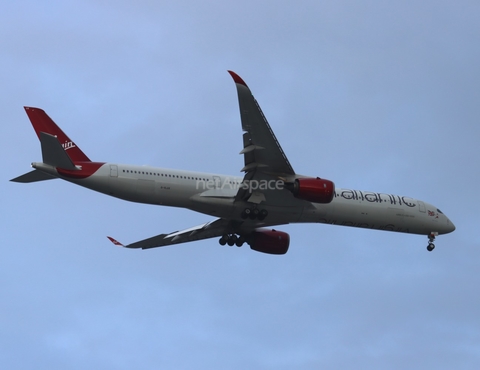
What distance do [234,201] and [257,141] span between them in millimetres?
4348

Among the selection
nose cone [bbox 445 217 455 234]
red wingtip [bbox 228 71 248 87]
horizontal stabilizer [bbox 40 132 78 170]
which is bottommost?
horizontal stabilizer [bbox 40 132 78 170]

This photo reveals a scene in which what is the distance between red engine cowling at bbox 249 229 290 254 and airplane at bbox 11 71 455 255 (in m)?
1.66

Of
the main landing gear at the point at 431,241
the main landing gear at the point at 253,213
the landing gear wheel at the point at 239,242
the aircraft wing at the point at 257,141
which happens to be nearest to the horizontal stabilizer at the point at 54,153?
the aircraft wing at the point at 257,141

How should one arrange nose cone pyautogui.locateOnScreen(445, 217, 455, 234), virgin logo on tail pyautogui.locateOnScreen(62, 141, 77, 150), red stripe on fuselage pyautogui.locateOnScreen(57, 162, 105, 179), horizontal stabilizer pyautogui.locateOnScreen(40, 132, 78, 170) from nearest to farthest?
horizontal stabilizer pyautogui.locateOnScreen(40, 132, 78, 170) < red stripe on fuselage pyautogui.locateOnScreen(57, 162, 105, 179) < virgin logo on tail pyautogui.locateOnScreen(62, 141, 77, 150) < nose cone pyautogui.locateOnScreen(445, 217, 455, 234)

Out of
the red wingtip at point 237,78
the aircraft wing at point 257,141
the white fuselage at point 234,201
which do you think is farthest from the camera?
the white fuselage at point 234,201

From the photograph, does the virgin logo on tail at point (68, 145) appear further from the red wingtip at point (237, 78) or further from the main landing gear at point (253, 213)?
the red wingtip at point (237, 78)

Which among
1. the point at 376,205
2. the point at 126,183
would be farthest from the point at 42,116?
the point at 376,205

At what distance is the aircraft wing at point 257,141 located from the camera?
33062 mm

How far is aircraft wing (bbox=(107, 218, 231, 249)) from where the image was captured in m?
42.7

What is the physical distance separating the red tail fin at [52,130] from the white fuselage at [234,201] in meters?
1.66

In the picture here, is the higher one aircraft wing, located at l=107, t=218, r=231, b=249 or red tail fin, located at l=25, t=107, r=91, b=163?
red tail fin, located at l=25, t=107, r=91, b=163

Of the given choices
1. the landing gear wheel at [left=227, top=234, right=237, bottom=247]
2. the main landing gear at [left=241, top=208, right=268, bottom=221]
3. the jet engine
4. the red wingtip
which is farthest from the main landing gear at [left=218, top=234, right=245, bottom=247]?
the red wingtip

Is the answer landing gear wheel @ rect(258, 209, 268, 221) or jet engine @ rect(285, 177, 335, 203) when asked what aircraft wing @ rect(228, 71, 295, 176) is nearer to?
jet engine @ rect(285, 177, 335, 203)

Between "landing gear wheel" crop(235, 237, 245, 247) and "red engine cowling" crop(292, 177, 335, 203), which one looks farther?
"landing gear wheel" crop(235, 237, 245, 247)
